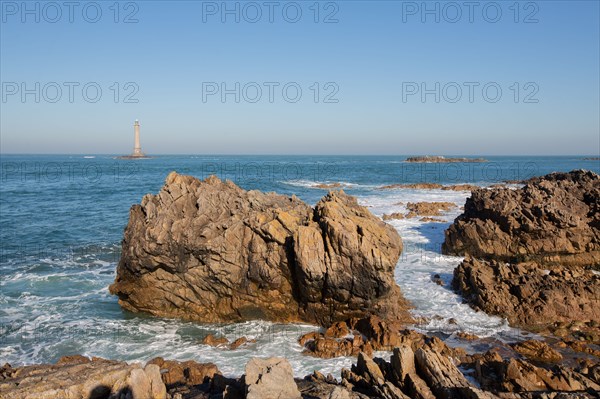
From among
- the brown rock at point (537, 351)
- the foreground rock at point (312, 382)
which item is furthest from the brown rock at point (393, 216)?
the foreground rock at point (312, 382)

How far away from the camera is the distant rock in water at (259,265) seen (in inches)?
482

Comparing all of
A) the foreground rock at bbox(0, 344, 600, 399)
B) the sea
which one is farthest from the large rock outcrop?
the foreground rock at bbox(0, 344, 600, 399)

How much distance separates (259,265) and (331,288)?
238 centimetres

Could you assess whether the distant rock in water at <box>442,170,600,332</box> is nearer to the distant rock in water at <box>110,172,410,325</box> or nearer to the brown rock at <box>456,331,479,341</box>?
the brown rock at <box>456,331,479,341</box>

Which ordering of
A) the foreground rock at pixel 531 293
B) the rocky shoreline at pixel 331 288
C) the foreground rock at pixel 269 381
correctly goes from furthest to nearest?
the foreground rock at pixel 531 293 → the rocky shoreline at pixel 331 288 → the foreground rock at pixel 269 381

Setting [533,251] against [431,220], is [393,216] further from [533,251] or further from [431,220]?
[533,251]

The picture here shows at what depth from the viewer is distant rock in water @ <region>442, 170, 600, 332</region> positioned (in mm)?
12664

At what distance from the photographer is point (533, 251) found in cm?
1753

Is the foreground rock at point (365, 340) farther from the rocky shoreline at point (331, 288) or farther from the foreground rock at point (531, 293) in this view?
the foreground rock at point (531, 293)

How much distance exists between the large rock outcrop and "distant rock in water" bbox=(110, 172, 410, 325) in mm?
6617

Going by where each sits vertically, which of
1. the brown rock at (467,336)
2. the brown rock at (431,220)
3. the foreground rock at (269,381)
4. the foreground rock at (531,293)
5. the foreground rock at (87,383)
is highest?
the brown rock at (431,220)

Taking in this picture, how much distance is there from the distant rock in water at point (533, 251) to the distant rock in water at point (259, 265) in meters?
3.21

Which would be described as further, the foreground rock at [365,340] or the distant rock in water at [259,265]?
the distant rock in water at [259,265]

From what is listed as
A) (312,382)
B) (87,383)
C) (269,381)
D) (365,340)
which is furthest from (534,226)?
(87,383)
